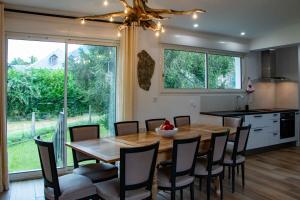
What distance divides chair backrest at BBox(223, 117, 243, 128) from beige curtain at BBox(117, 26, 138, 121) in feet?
5.80

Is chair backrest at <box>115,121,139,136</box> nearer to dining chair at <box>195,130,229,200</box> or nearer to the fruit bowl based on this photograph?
the fruit bowl

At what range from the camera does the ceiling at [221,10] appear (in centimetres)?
388

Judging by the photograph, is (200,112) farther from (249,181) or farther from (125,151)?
(125,151)

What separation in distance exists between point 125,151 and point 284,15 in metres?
4.14

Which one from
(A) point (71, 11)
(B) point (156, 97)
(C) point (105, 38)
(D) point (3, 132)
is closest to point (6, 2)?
(A) point (71, 11)

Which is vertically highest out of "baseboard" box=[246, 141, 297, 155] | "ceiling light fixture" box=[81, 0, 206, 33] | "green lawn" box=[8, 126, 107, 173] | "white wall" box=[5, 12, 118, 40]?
"white wall" box=[5, 12, 118, 40]

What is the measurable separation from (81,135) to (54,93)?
141cm

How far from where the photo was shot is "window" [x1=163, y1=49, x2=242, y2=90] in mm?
5477

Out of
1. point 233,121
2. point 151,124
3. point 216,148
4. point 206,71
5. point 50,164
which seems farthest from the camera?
point 206,71

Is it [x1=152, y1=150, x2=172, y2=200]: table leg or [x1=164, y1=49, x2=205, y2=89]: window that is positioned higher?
[x1=164, y1=49, x2=205, y2=89]: window

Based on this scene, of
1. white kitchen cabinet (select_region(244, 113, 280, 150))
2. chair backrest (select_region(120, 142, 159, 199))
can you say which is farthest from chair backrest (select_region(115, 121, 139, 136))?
white kitchen cabinet (select_region(244, 113, 280, 150))

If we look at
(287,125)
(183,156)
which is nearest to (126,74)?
(183,156)

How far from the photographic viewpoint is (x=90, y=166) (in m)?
3.16

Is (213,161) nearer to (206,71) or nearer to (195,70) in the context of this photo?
(195,70)
